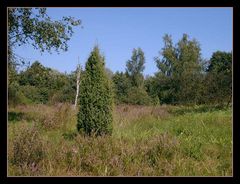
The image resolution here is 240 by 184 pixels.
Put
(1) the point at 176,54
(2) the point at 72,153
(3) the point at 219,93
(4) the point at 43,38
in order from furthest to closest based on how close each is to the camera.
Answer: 1. (1) the point at 176,54
2. (3) the point at 219,93
3. (4) the point at 43,38
4. (2) the point at 72,153

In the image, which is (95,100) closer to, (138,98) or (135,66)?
(138,98)

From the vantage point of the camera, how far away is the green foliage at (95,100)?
30.1 ft

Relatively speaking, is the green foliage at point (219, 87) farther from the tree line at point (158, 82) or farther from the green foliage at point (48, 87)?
the green foliage at point (48, 87)

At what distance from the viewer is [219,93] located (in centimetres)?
2050

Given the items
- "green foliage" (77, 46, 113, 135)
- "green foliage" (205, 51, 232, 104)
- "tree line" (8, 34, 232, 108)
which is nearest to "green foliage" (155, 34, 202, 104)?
"tree line" (8, 34, 232, 108)

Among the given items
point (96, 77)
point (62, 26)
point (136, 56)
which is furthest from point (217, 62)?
point (96, 77)

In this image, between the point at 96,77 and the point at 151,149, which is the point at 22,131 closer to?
the point at 151,149

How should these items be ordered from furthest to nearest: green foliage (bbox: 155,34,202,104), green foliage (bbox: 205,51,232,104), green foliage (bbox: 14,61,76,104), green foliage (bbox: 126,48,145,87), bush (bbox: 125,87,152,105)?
green foliage (bbox: 126,48,145,87)
green foliage (bbox: 155,34,202,104)
bush (bbox: 125,87,152,105)
green foliage (bbox: 14,61,76,104)
green foliage (bbox: 205,51,232,104)

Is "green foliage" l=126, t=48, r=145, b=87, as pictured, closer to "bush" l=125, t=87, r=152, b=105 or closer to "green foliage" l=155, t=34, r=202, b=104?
"green foliage" l=155, t=34, r=202, b=104

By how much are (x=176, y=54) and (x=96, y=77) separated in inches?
Answer: 1362

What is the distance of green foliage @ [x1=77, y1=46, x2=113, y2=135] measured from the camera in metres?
9.18

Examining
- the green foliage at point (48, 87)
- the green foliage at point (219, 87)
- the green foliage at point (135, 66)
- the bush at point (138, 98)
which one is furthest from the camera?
the green foliage at point (135, 66)

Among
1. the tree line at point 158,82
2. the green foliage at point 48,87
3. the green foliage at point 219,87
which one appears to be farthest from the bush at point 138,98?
the green foliage at point 219,87

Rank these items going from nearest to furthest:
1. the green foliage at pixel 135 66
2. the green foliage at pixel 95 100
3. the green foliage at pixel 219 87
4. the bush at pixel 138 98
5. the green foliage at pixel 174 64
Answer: the green foliage at pixel 95 100 → the green foliage at pixel 219 87 → the bush at pixel 138 98 → the green foliage at pixel 174 64 → the green foliage at pixel 135 66
